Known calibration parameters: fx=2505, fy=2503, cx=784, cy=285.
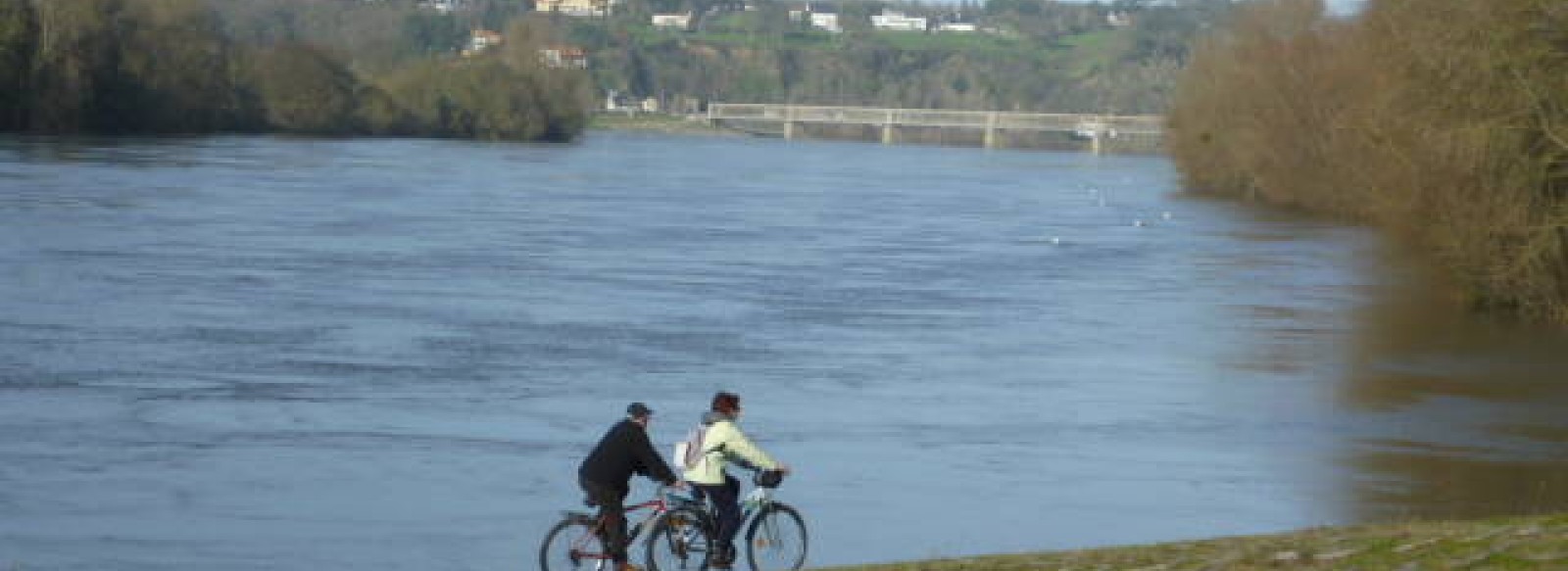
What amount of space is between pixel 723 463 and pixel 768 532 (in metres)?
0.72

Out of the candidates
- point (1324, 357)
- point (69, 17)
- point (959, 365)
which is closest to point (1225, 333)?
point (1324, 357)

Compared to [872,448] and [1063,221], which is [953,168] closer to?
[1063,221]

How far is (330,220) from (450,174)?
38473mm

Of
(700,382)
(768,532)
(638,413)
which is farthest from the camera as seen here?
(700,382)

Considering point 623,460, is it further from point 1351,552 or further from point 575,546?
point 1351,552

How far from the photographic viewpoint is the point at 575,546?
16719 mm

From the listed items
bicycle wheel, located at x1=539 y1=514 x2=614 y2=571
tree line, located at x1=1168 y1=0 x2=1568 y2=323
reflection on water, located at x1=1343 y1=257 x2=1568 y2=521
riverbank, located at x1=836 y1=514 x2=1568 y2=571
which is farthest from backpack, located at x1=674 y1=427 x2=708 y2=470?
tree line, located at x1=1168 y1=0 x2=1568 y2=323

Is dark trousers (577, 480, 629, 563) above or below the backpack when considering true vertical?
below

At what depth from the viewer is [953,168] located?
532ft

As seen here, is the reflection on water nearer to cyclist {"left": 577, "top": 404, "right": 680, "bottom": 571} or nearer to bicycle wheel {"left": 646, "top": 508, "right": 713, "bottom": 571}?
bicycle wheel {"left": 646, "top": 508, "right": 713, "bottom": 571}

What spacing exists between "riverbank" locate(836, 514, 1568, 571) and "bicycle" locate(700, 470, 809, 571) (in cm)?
133

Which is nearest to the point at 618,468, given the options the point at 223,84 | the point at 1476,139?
the point at 1476,139

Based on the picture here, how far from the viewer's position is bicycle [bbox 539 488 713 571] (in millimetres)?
16703

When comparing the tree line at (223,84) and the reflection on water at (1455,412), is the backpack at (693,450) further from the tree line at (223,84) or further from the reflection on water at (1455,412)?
the tree line at (223,84)
